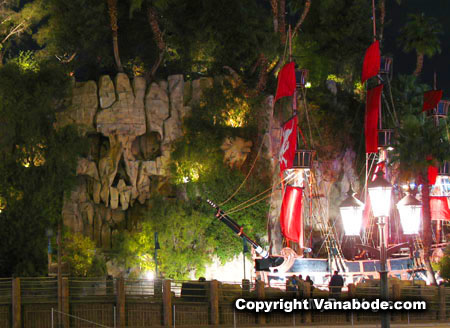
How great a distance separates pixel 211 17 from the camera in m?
39.9

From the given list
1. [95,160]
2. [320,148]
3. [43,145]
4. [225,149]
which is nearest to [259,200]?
[225,149]

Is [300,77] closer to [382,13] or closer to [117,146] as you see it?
[117,146]

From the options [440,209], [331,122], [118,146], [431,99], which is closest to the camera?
[118,146]

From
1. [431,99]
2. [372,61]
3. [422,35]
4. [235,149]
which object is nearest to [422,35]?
[422,35]

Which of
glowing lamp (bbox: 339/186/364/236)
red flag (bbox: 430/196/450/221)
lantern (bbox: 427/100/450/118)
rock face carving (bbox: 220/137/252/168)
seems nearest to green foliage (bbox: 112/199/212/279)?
rock face carving (bbox: 220/137/252/168)

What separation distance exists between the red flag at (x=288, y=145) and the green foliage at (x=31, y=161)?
10127 millimetres

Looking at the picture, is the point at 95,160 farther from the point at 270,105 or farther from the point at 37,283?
the point at 37,283

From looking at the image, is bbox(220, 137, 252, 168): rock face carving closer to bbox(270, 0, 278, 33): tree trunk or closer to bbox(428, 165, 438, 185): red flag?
bbox(270, 0, 278, 33): tree trunk

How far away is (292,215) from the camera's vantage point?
3541 centimetres

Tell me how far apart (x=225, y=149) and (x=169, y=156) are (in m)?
2.97

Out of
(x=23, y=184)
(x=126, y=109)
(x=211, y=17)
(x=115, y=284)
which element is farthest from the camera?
(x=211, y=17)

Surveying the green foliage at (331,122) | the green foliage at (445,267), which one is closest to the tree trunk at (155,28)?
the green foliage at (331,122)

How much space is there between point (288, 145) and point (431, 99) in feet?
39.4

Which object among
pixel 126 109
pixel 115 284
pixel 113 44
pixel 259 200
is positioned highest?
pixel 113 44
